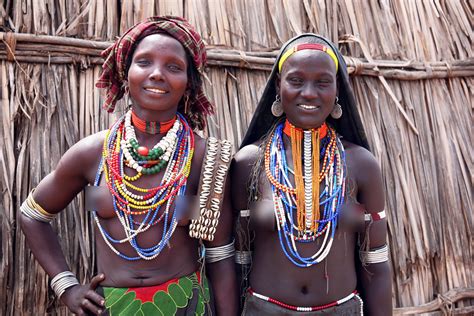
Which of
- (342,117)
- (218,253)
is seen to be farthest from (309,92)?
(218,253)

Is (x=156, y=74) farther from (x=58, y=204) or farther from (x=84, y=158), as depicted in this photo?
(x=58, y=204)

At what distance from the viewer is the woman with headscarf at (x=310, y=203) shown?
2.52 metres

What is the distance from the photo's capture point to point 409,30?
12.1ft

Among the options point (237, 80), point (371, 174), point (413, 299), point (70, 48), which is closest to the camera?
point (371, 174)

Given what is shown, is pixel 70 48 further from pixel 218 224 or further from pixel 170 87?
pixel 218 224

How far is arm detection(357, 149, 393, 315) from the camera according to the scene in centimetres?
263

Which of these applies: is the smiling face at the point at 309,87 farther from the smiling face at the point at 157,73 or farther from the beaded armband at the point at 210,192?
the smiling face at the point at 157,73

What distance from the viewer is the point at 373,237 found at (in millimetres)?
2676

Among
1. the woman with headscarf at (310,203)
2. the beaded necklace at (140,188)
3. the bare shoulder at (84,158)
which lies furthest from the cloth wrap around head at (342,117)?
the bare shoulder at (84,158)

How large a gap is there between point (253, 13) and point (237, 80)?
447 mm

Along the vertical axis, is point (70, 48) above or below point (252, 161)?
above

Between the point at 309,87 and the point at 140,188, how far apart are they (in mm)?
883

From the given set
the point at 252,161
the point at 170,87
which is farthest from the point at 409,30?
the point at 170,87

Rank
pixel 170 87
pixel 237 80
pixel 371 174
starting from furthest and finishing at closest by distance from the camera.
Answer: pixel 237 80, pixel 371 174, pixel 170 87
